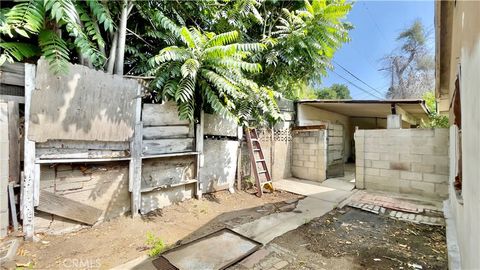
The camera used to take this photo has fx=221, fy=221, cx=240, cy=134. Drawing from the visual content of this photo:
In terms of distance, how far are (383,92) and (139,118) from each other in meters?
19.5

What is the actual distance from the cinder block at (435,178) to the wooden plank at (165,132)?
550 cm

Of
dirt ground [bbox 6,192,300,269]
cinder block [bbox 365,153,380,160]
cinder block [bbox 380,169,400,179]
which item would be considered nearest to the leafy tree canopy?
dirt ground [bbox 6,192,300,269]

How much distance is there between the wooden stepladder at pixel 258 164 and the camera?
18.3 feet

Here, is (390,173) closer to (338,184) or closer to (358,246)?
(338,184)

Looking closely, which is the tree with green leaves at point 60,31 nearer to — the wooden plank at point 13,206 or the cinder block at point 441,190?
the wooden plank at point 13,206

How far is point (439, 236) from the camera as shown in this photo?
3.51 meters

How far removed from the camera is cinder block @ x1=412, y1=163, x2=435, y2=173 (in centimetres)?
504

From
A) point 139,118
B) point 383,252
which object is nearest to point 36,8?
point 139,118

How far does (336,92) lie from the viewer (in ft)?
72.6

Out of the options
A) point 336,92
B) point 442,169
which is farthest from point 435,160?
point 336,92

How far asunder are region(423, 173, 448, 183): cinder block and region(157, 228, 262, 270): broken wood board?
444cm

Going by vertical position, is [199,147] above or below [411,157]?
above

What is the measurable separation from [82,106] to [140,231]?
2.10 meters

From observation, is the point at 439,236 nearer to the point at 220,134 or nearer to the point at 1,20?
the point at 220,134
